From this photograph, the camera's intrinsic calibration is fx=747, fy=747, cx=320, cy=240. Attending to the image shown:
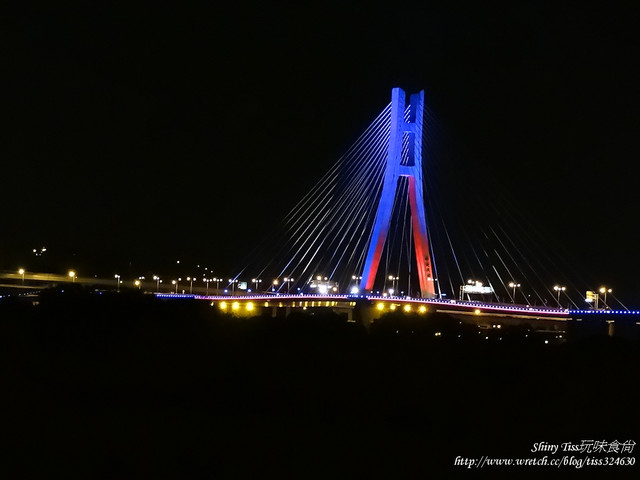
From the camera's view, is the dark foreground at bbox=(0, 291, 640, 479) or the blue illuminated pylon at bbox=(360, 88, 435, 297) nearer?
the dark foreground at bbox=(0, 291, 640, 479)

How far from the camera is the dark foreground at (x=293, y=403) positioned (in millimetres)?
7141

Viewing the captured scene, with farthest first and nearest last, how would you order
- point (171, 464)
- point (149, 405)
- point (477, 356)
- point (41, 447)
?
point (477, 356) < point (149, 405) < point (41, 447) < point (171, 464)

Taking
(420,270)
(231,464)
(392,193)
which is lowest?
(231,464)

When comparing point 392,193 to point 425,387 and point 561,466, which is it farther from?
point 561,466

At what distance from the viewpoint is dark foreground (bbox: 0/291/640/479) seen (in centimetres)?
714

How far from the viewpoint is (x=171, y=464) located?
6.89 m

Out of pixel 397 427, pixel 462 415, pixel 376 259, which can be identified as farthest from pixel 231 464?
pixel 376 259

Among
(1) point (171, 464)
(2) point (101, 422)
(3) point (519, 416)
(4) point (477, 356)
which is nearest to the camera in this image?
(1) point (171, 464)

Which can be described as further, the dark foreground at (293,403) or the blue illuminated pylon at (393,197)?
the blue illuminated pylon at (393,197)

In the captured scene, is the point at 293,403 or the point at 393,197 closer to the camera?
the point at 293,403

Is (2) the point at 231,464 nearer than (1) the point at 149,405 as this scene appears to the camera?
Yes

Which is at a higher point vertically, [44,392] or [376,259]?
[376,259]

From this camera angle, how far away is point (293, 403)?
1008 cm

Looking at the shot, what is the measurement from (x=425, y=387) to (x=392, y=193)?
24.5 m
